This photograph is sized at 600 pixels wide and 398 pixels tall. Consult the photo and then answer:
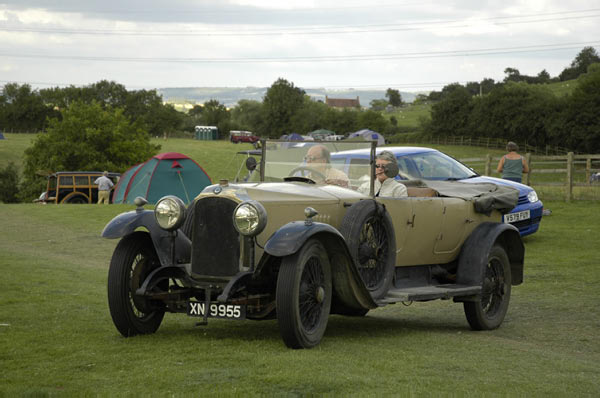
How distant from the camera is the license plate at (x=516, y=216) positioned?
1510 cm

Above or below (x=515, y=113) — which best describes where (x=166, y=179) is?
below

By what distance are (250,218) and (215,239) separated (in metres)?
0.53

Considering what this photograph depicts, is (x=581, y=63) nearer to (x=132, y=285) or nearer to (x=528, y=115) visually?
(x=528, y=115)

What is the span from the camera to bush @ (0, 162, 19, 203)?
5809cm

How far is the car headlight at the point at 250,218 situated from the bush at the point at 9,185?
5372 centimetres

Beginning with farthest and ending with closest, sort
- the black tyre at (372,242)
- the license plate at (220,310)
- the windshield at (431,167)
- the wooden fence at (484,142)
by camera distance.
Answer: the wooden fence at (484,142)
the windshield at (431,167)
the black tyre at (372,242)
the license plate at (220,310)

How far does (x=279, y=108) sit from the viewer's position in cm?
11094

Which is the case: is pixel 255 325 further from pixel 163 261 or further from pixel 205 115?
pixel 205 115

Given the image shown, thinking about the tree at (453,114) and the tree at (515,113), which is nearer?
the tree at (515,113)

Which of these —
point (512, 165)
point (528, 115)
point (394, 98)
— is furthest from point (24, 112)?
point (512, 165)

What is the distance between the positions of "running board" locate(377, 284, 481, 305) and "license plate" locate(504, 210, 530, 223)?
7067mm

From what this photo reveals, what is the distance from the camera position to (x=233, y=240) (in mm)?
6723

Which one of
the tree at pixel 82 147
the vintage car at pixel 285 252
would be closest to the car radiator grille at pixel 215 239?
the vintage car at pixel 285 252

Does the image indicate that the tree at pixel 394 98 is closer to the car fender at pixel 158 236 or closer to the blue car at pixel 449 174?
the blue car at pixel 449 174
